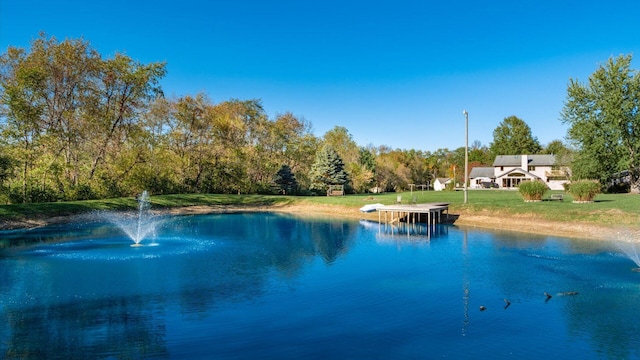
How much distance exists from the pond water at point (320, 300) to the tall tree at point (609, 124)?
→ 107ft

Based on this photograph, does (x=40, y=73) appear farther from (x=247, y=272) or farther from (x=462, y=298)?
(x=462, y=298)

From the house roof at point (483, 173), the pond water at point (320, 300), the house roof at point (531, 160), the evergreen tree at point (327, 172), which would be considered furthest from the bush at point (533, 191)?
the house roof at point (483, 173)

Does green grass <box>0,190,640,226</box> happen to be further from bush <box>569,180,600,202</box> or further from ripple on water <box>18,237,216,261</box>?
ripple on water <box>18,237,216,261</box>

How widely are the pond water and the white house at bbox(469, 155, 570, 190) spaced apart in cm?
5422

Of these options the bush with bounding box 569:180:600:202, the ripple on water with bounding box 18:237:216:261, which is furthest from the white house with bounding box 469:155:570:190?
the ripple on water with bounding box 18:237:216:261

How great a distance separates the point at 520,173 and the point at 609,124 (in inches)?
1005

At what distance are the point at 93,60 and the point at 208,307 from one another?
3956 cm

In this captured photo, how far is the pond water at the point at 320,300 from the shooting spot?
32.6 ft

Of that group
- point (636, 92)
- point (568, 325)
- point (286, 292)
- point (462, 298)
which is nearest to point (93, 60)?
point (286, 292)

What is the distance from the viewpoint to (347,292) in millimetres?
14477

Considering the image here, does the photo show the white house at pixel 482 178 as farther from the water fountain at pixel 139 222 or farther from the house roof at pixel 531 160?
the water fountain at pixel 139 222

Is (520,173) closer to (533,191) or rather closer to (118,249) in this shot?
(533,191)

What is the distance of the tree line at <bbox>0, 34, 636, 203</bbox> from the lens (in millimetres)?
38750

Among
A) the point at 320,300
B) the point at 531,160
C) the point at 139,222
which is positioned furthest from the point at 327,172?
the point at 320,300
